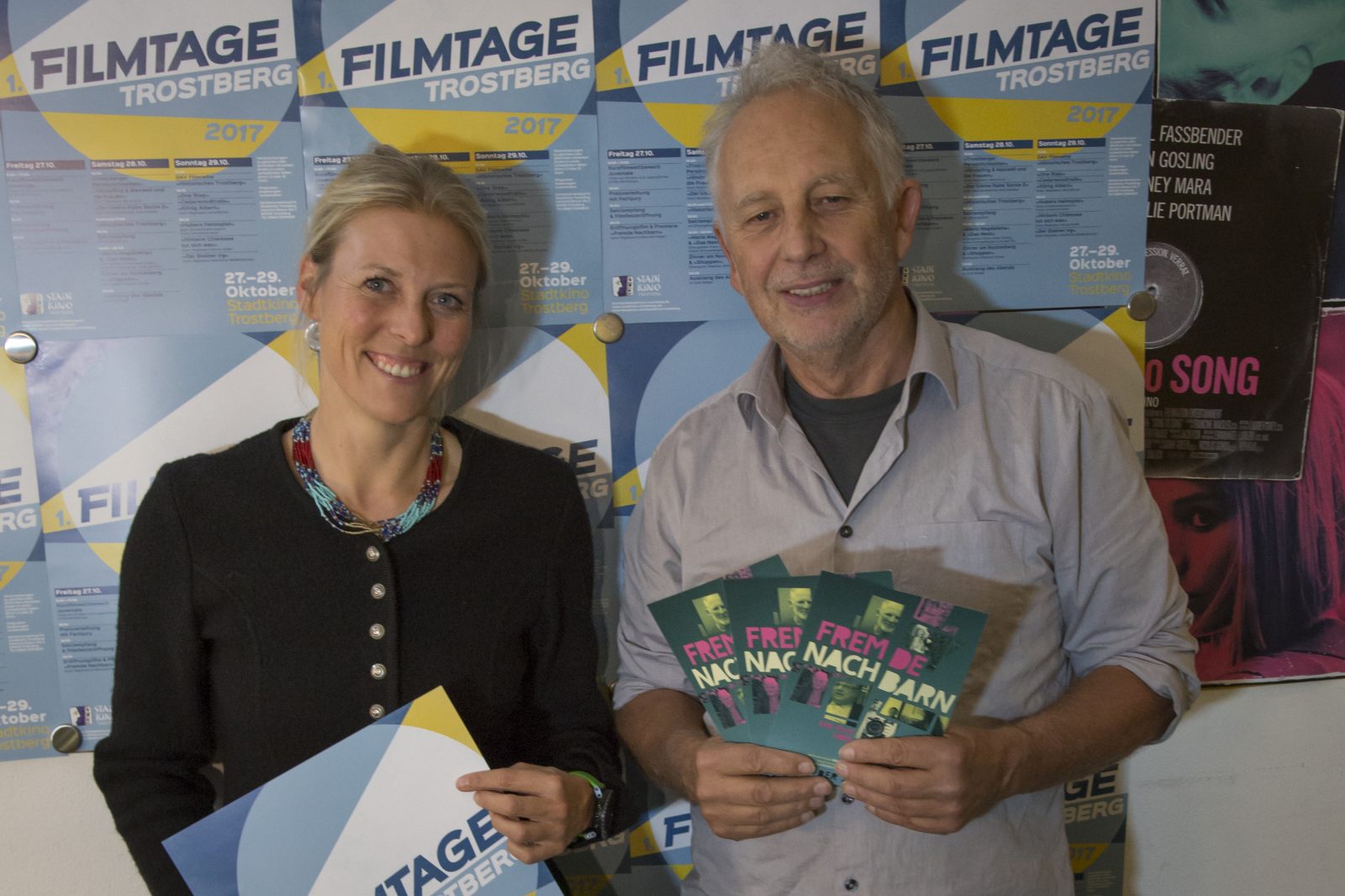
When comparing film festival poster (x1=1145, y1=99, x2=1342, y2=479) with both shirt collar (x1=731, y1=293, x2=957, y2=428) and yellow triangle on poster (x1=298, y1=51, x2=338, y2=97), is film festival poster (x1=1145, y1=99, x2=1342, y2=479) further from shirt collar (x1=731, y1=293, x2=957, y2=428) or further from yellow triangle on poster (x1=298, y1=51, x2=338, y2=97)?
yellow triangle on poster (x1=298, y1=51, x2=338, y2=97)

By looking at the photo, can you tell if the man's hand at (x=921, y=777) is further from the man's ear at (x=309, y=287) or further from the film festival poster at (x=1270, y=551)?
the man's ear at (x=309, y=287)

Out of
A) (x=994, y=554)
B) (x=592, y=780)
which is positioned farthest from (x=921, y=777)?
(x=592, y=780)

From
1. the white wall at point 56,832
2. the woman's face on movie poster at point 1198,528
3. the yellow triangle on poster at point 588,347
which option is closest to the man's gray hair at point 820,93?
the yellow triangle on poster at point 588,347

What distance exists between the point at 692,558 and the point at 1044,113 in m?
1.24

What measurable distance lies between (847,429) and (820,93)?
23.9 inches

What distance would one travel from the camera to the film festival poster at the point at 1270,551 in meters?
2.11

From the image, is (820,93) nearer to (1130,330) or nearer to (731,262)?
(731,262)

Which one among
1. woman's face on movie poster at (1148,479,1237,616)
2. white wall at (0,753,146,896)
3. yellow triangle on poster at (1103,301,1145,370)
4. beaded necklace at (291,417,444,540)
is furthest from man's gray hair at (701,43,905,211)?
white wall at (0,753,146,896)

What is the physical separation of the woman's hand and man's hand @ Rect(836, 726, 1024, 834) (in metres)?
0.49

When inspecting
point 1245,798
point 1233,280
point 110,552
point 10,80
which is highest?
point 10,80

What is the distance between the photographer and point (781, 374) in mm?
1811

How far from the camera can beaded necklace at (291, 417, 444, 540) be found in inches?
65.8

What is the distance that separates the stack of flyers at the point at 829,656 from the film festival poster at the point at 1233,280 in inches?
41.7

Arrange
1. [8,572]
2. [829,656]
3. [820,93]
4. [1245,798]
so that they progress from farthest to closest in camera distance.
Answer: [1245,798]
[8,572]
[820,93]
[829,656]
